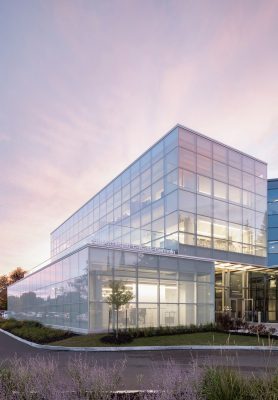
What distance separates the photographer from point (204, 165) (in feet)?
111

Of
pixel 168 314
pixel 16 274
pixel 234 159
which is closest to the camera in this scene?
pixel 168 314

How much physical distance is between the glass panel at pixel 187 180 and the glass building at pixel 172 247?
3.2 inches

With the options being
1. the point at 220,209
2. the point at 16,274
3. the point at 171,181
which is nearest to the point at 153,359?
the point at 171,181

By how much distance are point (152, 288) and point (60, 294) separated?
25.8 ft

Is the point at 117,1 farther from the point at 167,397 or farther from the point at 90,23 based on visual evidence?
the point at 167,397

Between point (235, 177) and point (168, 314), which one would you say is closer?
point (168, 314)

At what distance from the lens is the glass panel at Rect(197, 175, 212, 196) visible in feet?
108

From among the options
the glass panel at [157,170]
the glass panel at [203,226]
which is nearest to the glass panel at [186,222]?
the glass panel at [203,226]

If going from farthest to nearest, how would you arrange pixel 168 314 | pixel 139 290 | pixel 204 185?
1. pixel 204 185
2. pixel 168 314
3. pixel 139 290

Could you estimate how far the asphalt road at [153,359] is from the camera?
1246cm

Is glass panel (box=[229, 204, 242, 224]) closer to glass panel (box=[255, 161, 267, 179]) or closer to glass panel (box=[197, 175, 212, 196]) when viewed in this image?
glass panel (box=[197, 175, 212, 196])

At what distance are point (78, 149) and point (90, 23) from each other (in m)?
23.3

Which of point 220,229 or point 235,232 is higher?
point 220,229

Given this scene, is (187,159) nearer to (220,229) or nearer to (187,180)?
(187,180)
